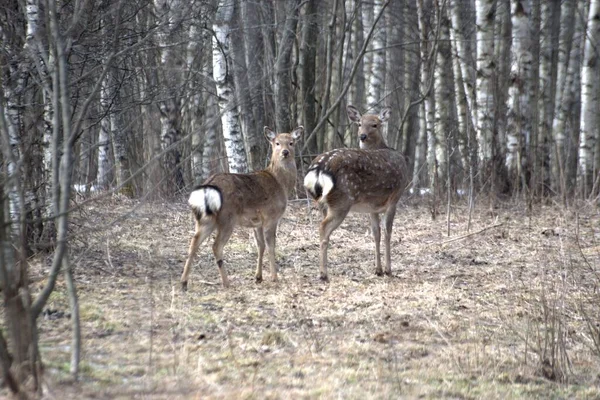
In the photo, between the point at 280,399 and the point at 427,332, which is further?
the point at 427,332

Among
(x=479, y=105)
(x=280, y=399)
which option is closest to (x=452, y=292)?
(x=280, y=399)

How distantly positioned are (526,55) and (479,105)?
108cm

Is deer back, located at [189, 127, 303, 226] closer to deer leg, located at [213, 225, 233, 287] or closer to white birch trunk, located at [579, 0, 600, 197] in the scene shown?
deer leg, located at [213, 225, 233, 287]

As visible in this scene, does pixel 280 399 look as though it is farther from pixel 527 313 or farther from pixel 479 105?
pixel 479 105

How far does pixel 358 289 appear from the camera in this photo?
8.32 meters

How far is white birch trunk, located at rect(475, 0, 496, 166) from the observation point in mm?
14844

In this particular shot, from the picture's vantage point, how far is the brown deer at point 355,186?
8.98 meters

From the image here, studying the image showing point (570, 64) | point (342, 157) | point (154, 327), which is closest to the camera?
point (154, 327)

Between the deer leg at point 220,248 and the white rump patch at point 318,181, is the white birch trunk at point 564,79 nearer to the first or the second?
the white rump patch at point 318,181

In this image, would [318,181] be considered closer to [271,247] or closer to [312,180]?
[312,180]

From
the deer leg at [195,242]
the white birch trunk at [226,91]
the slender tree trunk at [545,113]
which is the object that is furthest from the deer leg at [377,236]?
the slender tree trunk at [545,113]

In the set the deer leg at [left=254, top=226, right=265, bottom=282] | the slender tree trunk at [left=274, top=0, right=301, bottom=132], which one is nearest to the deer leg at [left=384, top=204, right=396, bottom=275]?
the deer leg at [left=254, top=226, right=265, bottom=282]

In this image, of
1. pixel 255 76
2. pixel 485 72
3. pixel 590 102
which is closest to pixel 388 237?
pixel 485 72

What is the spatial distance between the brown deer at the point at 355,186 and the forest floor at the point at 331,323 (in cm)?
47
